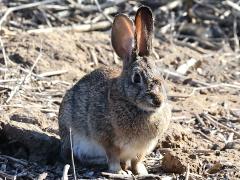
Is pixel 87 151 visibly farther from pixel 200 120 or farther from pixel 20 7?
pixel 20 7

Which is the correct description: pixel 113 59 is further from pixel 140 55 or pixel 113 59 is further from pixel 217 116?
pixel 140 55

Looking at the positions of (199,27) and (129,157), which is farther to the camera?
(199,27)

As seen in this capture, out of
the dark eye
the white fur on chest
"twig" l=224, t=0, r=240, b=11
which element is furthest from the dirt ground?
the dark eye

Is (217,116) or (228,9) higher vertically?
(228,9)

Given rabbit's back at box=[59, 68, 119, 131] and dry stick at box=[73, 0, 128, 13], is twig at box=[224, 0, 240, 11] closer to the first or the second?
dry stick at box=[73, 0, 128, 13]

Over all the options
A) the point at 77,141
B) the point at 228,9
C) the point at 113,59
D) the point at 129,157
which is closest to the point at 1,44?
the point at 113,59

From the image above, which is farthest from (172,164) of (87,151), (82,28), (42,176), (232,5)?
(232,5)
